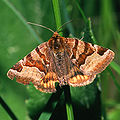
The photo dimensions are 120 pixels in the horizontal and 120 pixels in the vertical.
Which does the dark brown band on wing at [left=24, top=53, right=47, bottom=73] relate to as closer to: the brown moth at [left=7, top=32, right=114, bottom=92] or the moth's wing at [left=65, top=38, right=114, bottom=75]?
the brown moth at [left=7, top=32, right=114, bottom=92]

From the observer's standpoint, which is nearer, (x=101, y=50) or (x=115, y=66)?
(x=101, y=50)

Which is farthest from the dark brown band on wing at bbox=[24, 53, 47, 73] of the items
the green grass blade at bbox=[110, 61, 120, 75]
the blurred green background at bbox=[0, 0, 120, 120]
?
the green grass blade at bbox=[110, 61, 120, 75]

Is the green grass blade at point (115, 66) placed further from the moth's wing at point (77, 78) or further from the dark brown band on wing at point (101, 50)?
the moth's wing at point (77, 78)

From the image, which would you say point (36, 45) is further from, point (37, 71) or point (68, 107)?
point (68, 107)

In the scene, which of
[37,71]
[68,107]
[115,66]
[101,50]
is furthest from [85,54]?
[68,107]

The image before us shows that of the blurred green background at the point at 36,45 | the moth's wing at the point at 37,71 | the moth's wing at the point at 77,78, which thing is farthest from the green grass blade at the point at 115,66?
the moth's wing at the point at 37,71

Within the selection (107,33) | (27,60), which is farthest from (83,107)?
(107,33)

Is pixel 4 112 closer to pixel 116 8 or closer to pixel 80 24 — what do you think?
pixel 80 24
